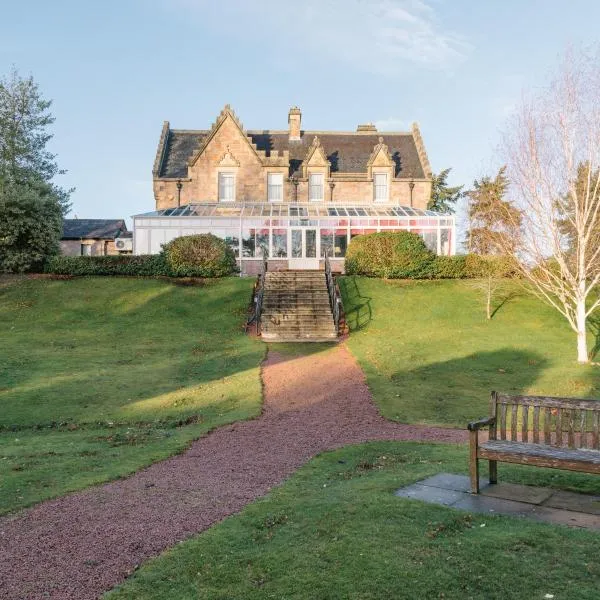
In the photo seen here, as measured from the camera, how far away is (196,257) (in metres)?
32.5

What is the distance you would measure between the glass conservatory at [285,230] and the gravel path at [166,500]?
23087mm

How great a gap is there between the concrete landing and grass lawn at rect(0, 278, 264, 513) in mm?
4913

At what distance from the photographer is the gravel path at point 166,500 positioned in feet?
19.6

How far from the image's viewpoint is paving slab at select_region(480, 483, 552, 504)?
7591 mm

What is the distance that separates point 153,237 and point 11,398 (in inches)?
894

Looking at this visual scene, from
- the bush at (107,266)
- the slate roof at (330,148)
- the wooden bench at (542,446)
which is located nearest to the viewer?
the wooden bench at (542,446)

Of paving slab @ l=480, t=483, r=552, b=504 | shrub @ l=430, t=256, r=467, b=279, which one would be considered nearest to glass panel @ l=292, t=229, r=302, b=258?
shrub @ l=430, t=256, r=467, b=279

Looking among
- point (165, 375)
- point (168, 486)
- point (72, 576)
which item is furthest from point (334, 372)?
point (72, 576)

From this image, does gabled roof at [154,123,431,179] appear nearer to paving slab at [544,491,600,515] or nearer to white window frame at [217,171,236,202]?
white window frame at [217,171,236,202]

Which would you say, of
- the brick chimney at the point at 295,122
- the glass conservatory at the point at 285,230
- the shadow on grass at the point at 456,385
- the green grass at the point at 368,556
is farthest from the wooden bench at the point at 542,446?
the brick chimney at the point at 295,122

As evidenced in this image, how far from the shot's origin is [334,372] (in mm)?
18875

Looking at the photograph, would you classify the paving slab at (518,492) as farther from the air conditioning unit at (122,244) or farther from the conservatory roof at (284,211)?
the air conditioning unit at (122,244)

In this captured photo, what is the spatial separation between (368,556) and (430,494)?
85.7 inches

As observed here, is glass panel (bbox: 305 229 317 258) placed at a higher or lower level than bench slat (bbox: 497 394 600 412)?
higher
